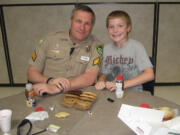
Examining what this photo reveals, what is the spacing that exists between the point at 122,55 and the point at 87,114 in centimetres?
85

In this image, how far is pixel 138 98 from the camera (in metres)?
1.30

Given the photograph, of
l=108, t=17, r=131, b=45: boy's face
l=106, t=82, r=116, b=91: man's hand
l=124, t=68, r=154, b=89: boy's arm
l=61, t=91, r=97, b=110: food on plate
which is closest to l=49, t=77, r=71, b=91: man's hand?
l=61, t=91, r=97, b=110: food on plate

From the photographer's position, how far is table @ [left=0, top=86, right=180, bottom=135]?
3.10ft

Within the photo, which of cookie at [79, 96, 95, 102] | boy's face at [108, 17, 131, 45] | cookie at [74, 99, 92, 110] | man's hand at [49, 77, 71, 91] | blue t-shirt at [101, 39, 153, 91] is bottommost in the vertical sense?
cookie at [74, 99, 92, 110]

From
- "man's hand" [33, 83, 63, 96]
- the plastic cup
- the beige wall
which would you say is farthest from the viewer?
the beige wall

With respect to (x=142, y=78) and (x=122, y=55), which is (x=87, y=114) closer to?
(x=142, y=78)

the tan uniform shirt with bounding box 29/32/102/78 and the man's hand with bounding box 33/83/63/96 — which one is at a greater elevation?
the tan uniform shirt with bounding box 29/32/102/78

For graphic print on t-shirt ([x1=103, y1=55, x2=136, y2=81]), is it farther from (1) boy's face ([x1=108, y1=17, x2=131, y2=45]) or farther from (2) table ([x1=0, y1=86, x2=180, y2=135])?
(2) table ([x1=0, y1=86, x2=180, y2=135])

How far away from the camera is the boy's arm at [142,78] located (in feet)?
5.10

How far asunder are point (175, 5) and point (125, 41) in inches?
70.3

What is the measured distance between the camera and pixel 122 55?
5.82 feet

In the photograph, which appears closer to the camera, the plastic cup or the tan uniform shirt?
the plastic cup

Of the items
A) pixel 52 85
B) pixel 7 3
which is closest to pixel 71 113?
pixel 52 85

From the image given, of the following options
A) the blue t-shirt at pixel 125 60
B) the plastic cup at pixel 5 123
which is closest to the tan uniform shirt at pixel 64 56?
the blue t-shirt at pixel 125 60
